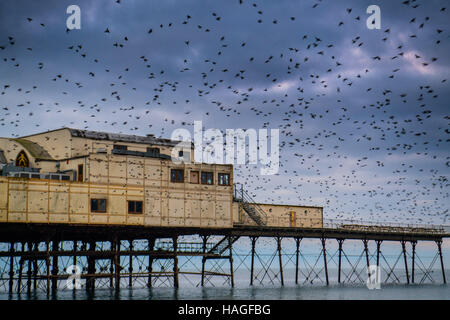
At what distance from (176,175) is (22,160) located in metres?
15.2

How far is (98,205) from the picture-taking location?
58188mm

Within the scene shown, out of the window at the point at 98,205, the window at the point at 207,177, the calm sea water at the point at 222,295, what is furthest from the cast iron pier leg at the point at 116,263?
the window at the point at 207,177

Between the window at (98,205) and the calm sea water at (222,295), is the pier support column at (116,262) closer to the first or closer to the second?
the calm sea water at (222,295)

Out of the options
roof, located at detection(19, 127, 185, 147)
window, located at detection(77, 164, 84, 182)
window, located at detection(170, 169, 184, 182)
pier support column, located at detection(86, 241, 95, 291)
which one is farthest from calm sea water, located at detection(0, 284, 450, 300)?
roof, located at detection(19, 127, 185, 147)

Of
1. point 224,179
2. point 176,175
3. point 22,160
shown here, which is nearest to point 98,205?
point 176,175

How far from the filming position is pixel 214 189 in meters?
66.6

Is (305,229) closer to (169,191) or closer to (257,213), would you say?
(257,213)

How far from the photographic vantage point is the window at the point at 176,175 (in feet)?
208

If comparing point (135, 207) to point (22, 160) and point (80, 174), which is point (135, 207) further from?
point (22, 160)

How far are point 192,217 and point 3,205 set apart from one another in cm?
1922

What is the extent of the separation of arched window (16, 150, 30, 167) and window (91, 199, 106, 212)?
9.26 m

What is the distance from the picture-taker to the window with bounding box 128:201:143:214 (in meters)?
60.4
